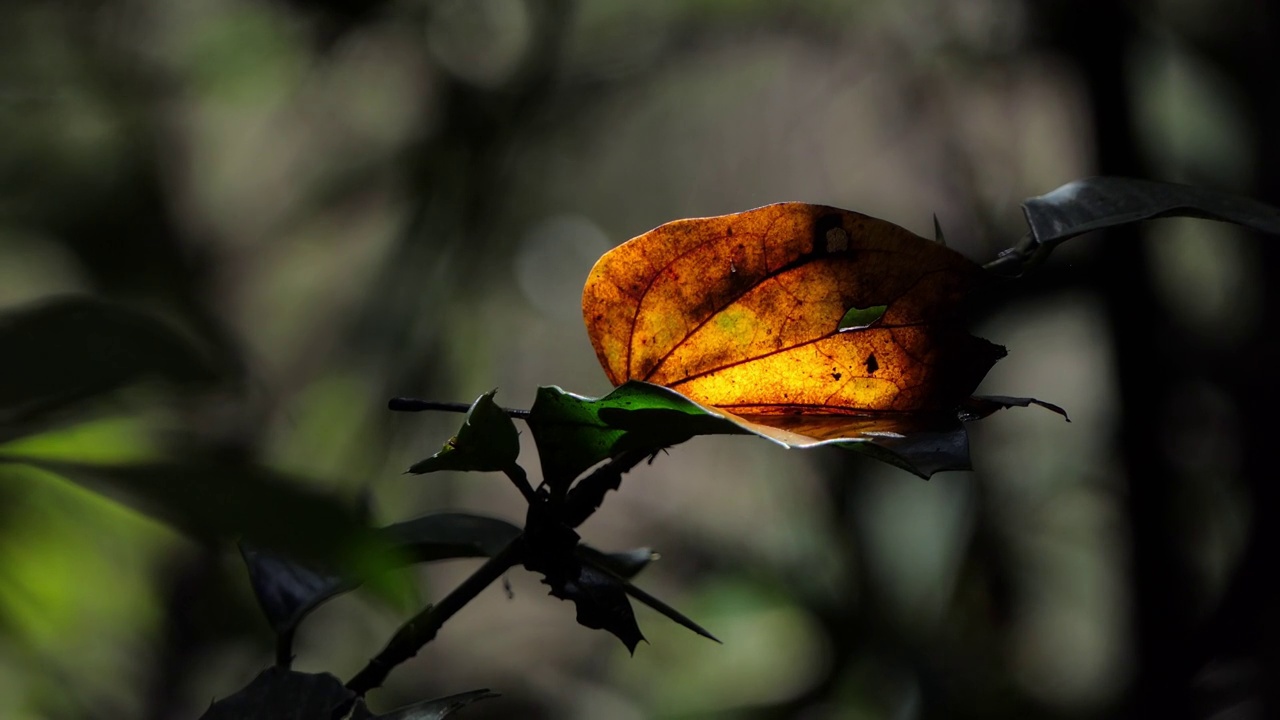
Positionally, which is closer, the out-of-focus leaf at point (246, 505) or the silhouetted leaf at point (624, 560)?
the out-of-focus leaf at point (246, 505)

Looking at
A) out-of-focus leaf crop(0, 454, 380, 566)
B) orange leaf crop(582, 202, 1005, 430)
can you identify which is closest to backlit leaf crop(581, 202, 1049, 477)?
orange leaf crop(582, 202, 1005, 430)

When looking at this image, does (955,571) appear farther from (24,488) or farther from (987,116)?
(24,488)

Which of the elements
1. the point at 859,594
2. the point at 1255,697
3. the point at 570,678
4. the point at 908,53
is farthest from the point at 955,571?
the point at 908,53

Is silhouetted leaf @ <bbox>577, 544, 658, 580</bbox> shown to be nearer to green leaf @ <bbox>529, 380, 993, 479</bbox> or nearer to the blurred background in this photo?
green leaf @ <bbox>529, 380, 993, 479</bbox>

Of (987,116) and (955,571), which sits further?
(987,116)

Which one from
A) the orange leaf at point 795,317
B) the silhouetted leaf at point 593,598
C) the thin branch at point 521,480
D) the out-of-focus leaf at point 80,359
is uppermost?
the out-of-focus leaf at point 80,359

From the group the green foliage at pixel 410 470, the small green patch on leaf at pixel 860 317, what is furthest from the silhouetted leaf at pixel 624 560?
the small green patch on leaf at pixel 860 317

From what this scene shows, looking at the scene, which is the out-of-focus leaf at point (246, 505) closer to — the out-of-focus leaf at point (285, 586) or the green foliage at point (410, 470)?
the green foliage at point (410, 470)
